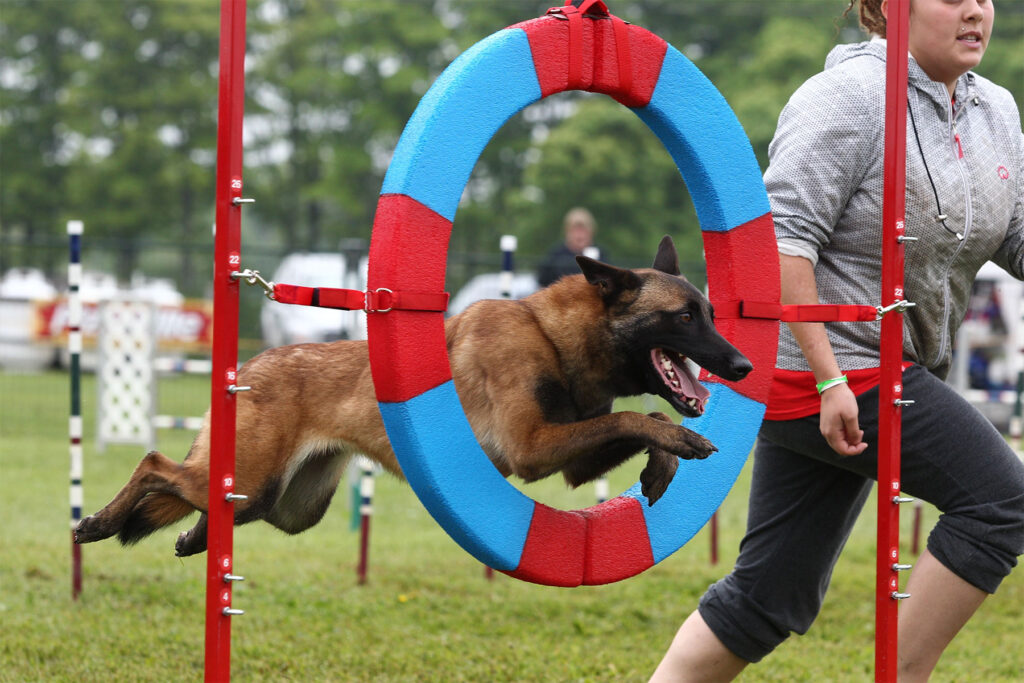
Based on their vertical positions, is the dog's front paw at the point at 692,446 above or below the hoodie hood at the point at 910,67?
below

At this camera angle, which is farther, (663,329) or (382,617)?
(382,617)

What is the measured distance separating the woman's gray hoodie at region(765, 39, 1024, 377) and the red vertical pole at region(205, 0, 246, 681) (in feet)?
4.95

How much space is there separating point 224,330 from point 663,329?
1.18m

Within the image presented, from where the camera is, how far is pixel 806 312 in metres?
3.12

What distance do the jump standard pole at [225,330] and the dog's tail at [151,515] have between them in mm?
937

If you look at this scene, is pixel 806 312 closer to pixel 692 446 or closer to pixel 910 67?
pixel 692 446

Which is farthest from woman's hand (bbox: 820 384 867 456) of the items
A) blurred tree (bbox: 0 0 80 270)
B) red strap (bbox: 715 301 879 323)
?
blurred tree (bbox: 0 0 80 270)

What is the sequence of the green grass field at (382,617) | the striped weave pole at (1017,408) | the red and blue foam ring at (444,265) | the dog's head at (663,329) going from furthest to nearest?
1. the striped weave pole at (1017,408)
2. the green grass field at (382,617)
3. the dog's head at (663,329)
4. the red and blue foam ring at (444,265)

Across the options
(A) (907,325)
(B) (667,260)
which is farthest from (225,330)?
(A) (907,325)

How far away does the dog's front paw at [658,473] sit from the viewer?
10.0 ft

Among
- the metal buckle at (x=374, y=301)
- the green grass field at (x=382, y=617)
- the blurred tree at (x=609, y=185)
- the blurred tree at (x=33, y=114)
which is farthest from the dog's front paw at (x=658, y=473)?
the blurred tree at (x=33, y=114)

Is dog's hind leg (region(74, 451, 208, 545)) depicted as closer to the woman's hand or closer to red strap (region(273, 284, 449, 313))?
red strap (region(273, 284, 449, 313))

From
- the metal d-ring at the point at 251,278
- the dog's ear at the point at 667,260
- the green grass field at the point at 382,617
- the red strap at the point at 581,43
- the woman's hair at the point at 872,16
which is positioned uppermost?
the woman's hair at the point at 872,16

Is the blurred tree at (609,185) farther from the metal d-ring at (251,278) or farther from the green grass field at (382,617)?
the metal d-ring at (251,278)
